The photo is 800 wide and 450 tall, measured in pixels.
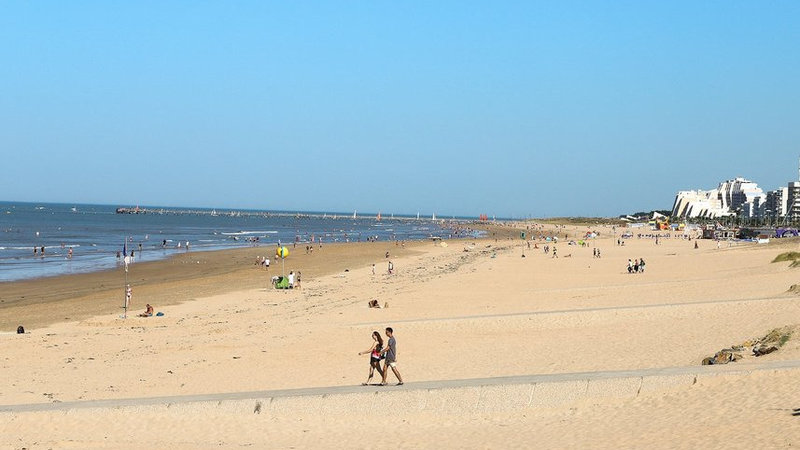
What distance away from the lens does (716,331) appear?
18016mm

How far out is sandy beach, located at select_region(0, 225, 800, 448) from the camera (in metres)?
11.3

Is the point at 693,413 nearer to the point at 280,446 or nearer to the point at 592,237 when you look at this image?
the point at 280,446

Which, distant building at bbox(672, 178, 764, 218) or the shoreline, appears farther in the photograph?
distant building at bbox(672, 178, 764, 218)

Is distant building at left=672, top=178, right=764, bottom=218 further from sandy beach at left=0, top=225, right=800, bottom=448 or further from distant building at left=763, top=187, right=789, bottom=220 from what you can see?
sandy beach at left=0, top=225, right=800, bottom=448

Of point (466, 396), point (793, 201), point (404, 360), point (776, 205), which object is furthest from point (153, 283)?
point (776, 205)

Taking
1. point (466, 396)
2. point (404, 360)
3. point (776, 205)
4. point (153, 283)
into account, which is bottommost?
point (153, 283)

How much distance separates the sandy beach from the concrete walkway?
0.05 meters

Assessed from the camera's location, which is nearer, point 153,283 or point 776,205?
point 153,283

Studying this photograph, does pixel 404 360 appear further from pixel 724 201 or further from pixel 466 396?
pixel 724 201

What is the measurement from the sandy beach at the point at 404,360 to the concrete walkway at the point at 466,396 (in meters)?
0.05

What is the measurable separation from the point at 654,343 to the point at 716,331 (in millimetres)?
1725

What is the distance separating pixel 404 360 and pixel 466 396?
460 centimetres

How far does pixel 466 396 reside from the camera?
41.8 feet

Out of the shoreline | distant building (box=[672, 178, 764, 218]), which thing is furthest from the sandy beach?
distant building (box=[672, 178, 764, 218])
